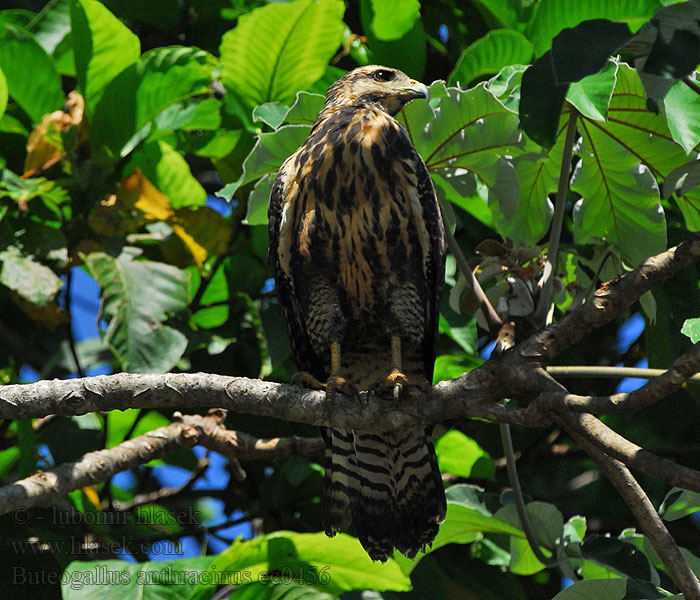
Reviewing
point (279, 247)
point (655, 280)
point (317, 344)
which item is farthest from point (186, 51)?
point (655, 280)

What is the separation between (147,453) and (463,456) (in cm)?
108

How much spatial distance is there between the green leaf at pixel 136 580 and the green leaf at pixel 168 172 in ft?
4.64

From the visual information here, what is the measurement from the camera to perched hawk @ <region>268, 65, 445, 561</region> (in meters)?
2.88

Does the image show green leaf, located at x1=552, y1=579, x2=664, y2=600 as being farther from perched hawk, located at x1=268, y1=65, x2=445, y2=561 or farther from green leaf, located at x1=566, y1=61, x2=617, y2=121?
green leaf, located at x1=566, y1=61, x2=617, y2=121

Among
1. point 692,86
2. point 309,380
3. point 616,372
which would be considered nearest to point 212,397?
point 309,380

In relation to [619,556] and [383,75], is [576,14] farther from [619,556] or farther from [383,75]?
[619,556]

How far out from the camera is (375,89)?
322 centimetres

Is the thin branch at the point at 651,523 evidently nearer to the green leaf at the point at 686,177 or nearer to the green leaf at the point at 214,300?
the green leaf at the point at 686,177

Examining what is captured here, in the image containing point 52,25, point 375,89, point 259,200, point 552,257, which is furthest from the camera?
point 52,25

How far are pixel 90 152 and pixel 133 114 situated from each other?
0.22 metres

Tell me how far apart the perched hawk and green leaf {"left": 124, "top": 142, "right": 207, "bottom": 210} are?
62 centimetres

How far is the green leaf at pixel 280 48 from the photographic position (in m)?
3.23

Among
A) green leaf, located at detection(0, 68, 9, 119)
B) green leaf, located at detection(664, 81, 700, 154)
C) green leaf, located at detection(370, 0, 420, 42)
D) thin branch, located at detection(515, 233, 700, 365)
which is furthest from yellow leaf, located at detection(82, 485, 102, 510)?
green leaf, located at detection(664, 81, 700, 154)

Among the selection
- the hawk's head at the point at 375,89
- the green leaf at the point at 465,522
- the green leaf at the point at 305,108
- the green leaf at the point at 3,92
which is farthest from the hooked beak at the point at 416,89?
the green leaf at the point at 3,92
